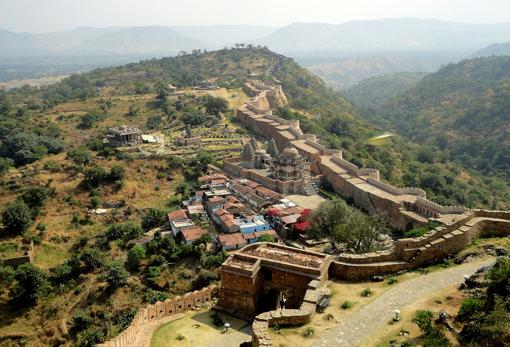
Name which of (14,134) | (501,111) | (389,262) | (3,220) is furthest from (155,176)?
(501,111)

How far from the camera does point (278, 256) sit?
17422mm

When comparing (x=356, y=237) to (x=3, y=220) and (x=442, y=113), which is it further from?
(x=442, y=113)

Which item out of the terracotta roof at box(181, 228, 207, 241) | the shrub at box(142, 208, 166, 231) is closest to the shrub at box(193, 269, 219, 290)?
the terracotta roof at box(181, 228, 207, 241)

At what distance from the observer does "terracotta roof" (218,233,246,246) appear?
27391 millimetres

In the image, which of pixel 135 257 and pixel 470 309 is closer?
pixel 470 309

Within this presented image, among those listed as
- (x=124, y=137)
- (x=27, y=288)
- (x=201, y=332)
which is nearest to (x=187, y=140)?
(x=124, y=137)

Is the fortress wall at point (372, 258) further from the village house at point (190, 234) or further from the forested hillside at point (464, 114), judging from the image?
the forested hillside at point (464, 114)

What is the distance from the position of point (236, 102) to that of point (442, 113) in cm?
4562

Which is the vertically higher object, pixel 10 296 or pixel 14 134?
pixel 14 134

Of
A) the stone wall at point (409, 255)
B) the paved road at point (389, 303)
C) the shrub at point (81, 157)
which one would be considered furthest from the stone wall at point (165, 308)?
A: the shrub at point (81, 157)

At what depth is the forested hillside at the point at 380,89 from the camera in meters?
137

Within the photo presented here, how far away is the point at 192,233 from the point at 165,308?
10.8 metres

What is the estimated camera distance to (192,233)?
28.8 metres

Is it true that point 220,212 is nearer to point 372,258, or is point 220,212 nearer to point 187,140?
point 372,258
